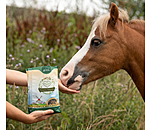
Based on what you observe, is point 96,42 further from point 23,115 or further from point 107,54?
point 23,115

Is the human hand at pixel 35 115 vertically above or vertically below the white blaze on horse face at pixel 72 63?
below

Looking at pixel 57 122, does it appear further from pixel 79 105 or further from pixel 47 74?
pixel 47 74

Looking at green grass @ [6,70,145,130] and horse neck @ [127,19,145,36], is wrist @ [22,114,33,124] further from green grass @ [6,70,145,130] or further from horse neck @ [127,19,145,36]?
horse neck @ [127,19,145,36]

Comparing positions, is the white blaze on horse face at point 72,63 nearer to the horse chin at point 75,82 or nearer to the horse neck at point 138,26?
the horse chin at point 75,82

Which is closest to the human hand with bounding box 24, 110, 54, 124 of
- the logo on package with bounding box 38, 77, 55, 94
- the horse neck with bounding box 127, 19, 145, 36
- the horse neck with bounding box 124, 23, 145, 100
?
the logo on package with bounding box 38, 77, 55, 94

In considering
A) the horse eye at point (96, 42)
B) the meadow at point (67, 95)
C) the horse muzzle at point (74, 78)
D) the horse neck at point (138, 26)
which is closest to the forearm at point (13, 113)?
the meadow at point (67, 95)

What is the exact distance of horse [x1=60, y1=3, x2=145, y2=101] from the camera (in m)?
1.66

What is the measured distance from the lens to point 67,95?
2.41 m

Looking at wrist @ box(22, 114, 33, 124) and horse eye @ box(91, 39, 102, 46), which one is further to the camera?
horse eye @ box(91, 39, 102, 46)

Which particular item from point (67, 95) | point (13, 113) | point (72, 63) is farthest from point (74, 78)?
point (67, 95)

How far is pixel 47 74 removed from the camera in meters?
1.33

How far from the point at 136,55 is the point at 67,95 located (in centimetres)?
114

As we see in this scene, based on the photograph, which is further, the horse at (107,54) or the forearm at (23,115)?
the horse at (107,54)

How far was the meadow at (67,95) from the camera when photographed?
2.08 metres
